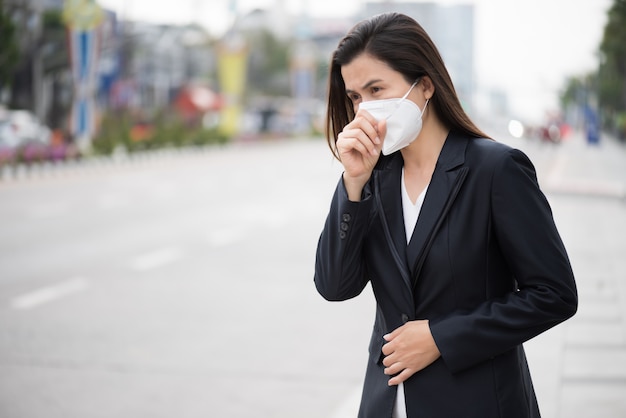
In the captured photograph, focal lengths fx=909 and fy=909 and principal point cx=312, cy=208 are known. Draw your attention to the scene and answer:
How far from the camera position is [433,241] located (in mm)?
2107

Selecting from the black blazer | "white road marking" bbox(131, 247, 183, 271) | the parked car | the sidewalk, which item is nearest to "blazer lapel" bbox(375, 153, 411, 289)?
Answer: the black blazer

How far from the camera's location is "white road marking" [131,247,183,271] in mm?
10531

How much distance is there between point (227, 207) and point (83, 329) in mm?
10305

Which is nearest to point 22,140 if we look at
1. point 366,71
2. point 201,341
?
point 201,341

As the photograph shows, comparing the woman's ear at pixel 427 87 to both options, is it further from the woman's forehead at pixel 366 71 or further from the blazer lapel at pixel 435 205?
the blazer lapel at pixel 435 205

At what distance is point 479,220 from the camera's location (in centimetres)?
209

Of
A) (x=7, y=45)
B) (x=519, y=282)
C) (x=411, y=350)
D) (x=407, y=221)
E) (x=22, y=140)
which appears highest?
(x=407, y=221)

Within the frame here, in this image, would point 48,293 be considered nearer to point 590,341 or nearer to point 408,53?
point 590,341

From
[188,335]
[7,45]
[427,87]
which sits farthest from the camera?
[7,45]

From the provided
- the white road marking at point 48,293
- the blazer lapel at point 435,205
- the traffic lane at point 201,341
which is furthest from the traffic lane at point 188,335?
the blazer lapel at point 435,205

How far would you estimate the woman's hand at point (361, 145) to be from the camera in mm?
2113

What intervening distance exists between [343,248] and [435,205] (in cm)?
25

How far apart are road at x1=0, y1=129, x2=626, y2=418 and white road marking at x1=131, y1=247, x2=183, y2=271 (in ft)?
0.09

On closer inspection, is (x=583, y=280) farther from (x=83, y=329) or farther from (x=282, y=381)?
(x=83, y=329)
